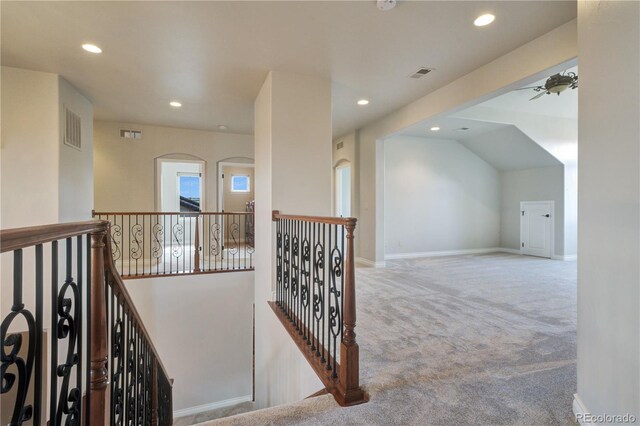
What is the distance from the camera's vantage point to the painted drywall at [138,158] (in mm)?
5730

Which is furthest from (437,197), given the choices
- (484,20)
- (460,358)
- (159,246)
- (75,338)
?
(75,338)

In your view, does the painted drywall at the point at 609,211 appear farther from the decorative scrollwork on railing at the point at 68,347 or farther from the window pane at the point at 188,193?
the window pane at the point at 188,193

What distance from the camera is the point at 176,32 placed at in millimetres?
2779

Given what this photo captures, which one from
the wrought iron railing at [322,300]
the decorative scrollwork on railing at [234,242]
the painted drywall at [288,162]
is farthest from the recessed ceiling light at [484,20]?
the decorative scrollwork on railing at [234,242]

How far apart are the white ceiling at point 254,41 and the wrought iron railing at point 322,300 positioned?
1755 millimetres

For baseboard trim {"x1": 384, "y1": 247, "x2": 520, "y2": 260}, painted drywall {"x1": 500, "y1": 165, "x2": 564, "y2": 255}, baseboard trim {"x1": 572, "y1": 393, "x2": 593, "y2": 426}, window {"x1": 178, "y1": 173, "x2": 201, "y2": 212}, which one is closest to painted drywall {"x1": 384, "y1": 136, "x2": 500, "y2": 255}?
baseboard trim {"x1": 384, "y1": 247, "x2": 520, "y2": 260}

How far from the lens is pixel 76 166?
4.10 m

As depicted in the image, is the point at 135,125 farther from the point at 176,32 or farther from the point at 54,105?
the point at 176,32

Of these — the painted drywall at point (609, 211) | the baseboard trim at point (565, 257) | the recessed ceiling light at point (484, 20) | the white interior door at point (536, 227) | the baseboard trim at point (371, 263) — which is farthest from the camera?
the white interior door at point (536, 227)

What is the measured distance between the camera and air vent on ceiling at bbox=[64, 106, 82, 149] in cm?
385

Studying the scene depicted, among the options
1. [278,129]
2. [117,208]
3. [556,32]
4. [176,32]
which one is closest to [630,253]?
[556,32]

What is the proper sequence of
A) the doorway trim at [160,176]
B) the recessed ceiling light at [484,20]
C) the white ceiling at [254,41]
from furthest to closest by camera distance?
1. the doorway trim at [160,176]
2. the recessed ceiling light at [484,20]
3. the white ceiling at [254,41]

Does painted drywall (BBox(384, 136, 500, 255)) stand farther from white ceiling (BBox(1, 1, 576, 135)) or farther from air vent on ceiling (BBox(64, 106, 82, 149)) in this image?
air vent on ceiling (BBox(64, 106, 82, 149))

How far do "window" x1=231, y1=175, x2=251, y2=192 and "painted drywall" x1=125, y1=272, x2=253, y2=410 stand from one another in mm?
5422
